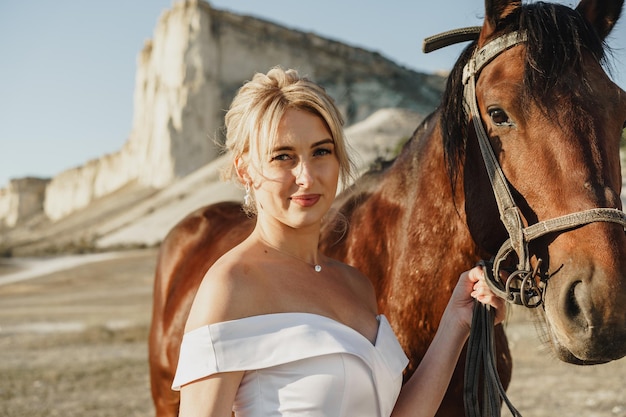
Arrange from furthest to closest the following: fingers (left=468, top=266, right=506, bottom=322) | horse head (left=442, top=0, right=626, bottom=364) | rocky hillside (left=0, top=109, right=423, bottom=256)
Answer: rocky hillside (left=0, top=109, right=423, bottom=256) → fingers (left=468, top=266, right=506, bottom=322) → horse head (left=442, top=0, right=626, bottom=364)

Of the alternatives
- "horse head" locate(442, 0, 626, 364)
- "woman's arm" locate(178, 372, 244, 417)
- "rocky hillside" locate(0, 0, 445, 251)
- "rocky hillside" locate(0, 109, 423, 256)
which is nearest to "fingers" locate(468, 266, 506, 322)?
"horse head" locate(442, 0, 626, 364)

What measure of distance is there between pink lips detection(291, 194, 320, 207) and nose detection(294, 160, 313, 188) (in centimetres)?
4

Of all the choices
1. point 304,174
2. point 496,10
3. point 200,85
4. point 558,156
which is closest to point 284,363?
point 304,174

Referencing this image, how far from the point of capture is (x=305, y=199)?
1.77 m

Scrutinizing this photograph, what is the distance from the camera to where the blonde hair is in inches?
67.3

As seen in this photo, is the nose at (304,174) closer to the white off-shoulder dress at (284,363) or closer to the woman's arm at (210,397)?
the white off-shoulder dress at (284,363)

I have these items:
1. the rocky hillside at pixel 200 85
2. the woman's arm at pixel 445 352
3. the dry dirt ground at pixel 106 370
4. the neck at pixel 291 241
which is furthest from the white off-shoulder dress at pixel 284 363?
the rocky hillside at pixel 200 85

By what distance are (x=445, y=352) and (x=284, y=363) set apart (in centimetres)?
68

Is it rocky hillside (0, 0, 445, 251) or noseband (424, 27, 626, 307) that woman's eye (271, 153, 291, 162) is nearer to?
noseband (424, 27, 626, 307)

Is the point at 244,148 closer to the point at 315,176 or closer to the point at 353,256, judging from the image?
the point at 315,176

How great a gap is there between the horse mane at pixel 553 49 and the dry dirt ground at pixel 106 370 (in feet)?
7.57

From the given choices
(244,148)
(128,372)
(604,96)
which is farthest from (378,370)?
(128,372)

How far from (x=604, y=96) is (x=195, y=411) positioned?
1.43 metres

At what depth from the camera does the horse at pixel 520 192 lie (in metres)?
1.66
